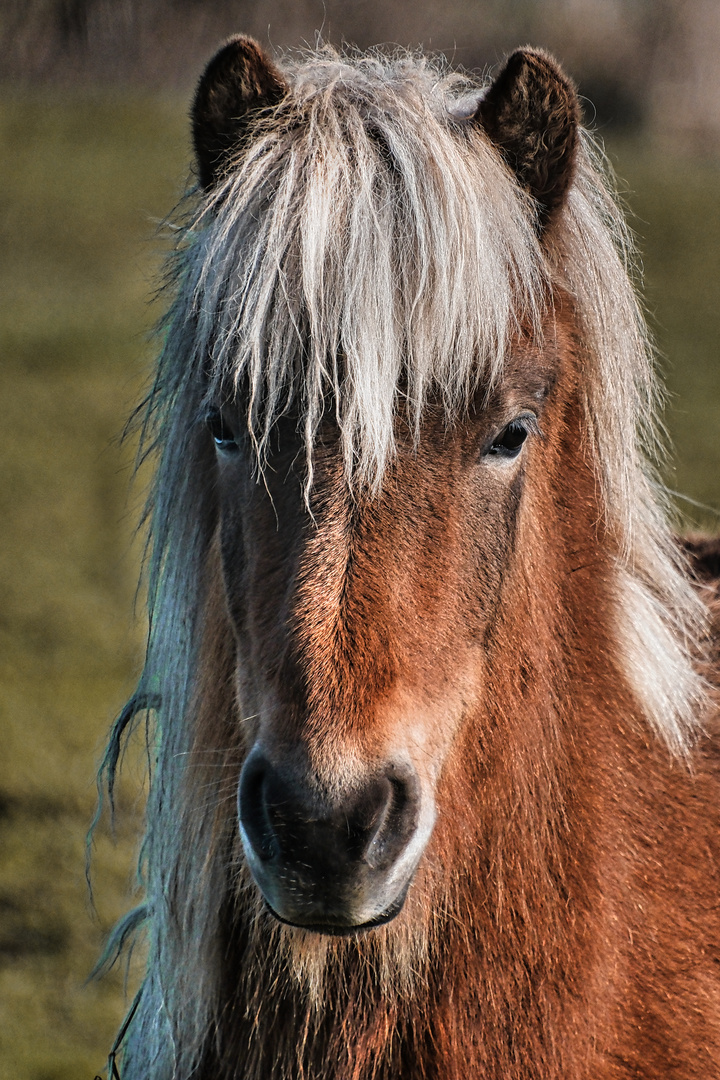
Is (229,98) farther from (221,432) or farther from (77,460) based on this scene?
(77,460)

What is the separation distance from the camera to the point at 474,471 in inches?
66.5

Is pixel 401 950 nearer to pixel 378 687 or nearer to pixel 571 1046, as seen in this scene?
pixel 571 1046

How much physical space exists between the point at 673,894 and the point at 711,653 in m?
0.58

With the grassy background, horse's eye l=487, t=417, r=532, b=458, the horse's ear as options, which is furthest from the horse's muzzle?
the grassy background

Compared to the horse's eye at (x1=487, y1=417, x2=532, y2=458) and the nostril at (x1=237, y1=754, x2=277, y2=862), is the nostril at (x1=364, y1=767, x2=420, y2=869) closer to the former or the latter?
the nostril at (x1=237, y1=754, x2=277, y2=862)

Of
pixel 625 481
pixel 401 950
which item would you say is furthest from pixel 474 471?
pixel 401 950

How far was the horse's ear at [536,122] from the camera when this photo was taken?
1.71m

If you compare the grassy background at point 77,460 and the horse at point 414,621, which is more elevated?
the horse at point 414,621

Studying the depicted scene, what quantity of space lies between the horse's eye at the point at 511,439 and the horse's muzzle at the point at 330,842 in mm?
582

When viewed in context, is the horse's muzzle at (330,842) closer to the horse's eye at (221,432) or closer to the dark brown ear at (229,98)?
the horse's eye at (221,432)

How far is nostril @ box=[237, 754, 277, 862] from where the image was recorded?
1.45 metres

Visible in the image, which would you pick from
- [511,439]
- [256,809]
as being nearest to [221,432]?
[511,439]

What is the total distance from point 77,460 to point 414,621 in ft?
33.5

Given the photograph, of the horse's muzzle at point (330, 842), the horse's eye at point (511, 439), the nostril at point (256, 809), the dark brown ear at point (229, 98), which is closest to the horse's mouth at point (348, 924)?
the horse's muzzle at point (330, 842)
